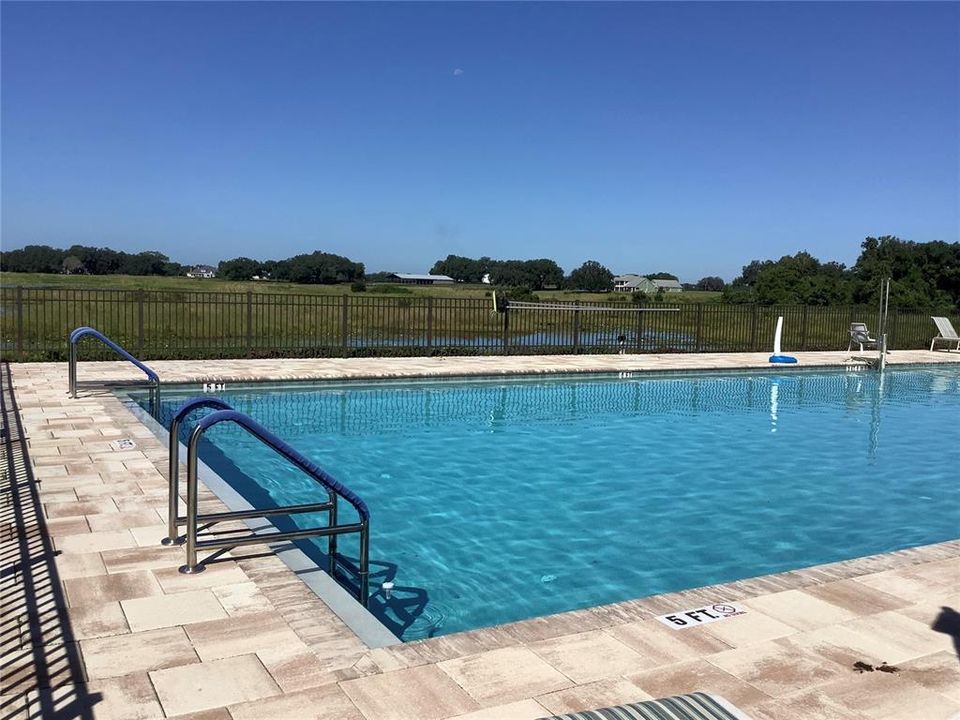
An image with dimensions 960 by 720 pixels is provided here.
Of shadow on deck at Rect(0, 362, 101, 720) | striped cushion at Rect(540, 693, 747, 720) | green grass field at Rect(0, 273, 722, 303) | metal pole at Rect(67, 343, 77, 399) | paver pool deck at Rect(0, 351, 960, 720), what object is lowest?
paver pool deck at Rect(0, 351, 960, 720)

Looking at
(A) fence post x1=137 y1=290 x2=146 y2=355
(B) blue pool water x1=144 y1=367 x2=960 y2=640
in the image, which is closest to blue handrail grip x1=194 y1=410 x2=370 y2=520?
(B) blue pool water x1=144 y1=367 x2=960 y2=640

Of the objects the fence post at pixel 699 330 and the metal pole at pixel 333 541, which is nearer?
the metal pole at pixel 333 541

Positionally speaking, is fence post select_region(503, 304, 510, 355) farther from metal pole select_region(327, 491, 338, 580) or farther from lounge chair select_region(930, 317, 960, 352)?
lounge chair select_region(930, 317, 960, 352)

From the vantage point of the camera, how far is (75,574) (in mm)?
4137

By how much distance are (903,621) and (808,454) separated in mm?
5928

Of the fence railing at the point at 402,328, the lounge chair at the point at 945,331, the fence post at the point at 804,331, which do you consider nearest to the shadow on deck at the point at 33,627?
the fence railing at the point at 402,328

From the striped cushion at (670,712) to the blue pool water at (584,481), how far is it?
7.60ft

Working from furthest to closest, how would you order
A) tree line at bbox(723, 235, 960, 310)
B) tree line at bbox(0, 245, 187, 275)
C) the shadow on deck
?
tree line at bbox(0, 245, 187, 275) < tree line at bbox(723, 235, 960, 310) < the shadow on deck

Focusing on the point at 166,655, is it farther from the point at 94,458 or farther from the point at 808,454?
the point at 808,454

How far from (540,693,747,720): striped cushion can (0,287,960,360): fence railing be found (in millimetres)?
13264

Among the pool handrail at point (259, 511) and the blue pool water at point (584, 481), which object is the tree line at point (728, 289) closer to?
the blue pool water at point (584, 481)

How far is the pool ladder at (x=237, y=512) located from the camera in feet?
13.5

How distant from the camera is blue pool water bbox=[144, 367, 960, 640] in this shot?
5516 mm

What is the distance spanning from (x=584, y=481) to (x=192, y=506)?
14.9 feet
